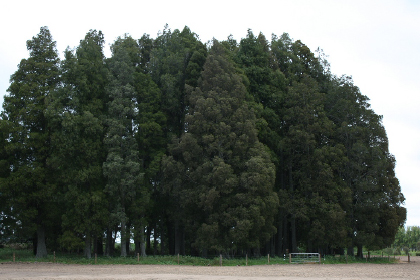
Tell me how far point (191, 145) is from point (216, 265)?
929cm

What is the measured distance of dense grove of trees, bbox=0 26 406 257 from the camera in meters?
30.5

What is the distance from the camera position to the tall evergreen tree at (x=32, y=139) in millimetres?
30688

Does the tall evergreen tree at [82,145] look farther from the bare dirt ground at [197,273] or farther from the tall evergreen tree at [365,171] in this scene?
the tall evergreen tree at [365,171]

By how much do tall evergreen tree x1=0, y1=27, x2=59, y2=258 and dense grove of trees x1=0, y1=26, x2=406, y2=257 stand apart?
4.0 inches

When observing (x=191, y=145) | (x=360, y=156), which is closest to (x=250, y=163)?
(x=191, y=145)

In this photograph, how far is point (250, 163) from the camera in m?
30.4

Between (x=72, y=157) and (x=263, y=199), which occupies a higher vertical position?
(x=72, y=157)

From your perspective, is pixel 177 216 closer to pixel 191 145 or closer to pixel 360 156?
pixel 191 145

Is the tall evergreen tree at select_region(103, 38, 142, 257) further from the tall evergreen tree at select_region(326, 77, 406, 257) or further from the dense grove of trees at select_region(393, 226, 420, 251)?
the dense grove of trees at select_region(393, 226, 420, 251)

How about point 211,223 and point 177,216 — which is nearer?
point 211,223

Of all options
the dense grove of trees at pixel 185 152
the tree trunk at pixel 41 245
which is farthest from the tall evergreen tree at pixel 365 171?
the tree trunk at pixel 41 245

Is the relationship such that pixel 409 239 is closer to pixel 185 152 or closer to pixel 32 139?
pixel 185 152

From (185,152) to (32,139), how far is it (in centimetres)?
1201

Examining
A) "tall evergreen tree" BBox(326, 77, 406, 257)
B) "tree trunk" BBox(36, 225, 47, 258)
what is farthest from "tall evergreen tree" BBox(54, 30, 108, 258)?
"tall evergreen tree" BBox(326, 77, 406, 257)
